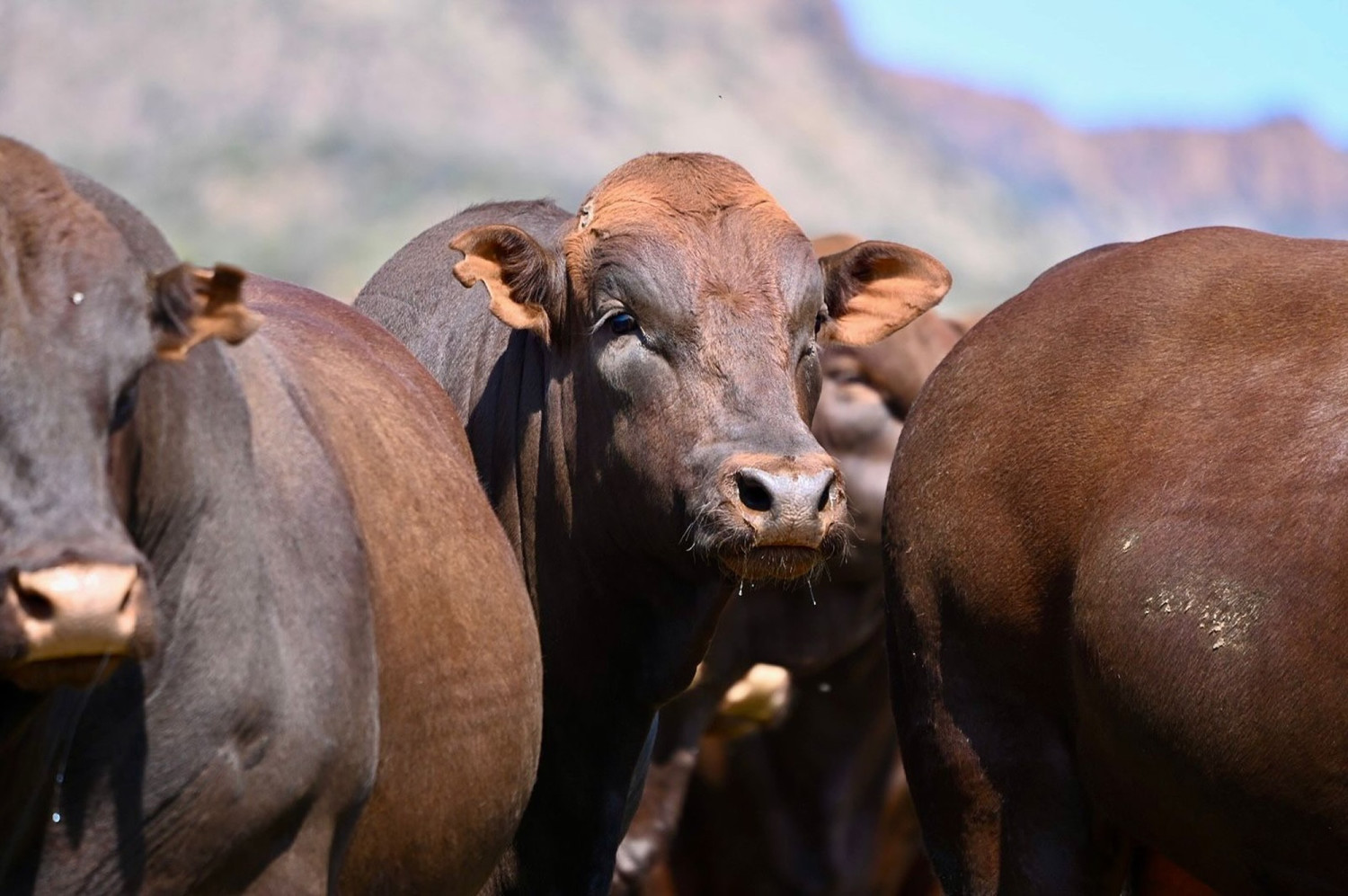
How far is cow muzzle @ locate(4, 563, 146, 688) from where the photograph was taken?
3250 mm

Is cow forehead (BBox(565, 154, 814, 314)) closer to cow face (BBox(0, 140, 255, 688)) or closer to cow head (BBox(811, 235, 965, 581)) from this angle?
cow face (BBox(0, 140, 255, 688))

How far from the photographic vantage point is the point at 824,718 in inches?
450

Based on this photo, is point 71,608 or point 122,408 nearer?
point 71,608

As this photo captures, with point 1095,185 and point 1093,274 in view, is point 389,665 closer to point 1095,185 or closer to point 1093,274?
point 1093,274

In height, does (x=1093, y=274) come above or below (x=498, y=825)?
above

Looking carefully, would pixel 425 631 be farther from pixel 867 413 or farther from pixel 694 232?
pixel 867 413

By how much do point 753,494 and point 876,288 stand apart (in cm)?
141

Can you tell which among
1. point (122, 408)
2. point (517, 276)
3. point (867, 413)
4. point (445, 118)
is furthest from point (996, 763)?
point (445, 118)

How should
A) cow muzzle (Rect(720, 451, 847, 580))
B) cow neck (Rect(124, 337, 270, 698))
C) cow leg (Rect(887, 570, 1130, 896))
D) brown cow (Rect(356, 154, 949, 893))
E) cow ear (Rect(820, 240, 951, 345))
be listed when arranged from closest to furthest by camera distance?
cow neck (Rect(124, 337, 270, 698)) < cow muzzle (Rect(720, 451, 847, 580)) < cow leg (Rect(887, 570, 1130, 896)) < brown cow (Rect(356, 154, 949, 893)) < cow ear (Rect(820, 240, 951, 345))

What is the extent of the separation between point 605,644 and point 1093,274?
1760 millimetres

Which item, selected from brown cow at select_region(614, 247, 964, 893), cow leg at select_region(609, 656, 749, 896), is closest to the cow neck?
cow leg at select_region(609, 656, 749, 896)

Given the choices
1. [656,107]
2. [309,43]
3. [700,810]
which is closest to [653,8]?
[656,107]

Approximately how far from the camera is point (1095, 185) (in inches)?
6388

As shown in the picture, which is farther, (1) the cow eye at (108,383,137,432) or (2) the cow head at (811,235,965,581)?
(2) the cow head at (811,235,965,581)
